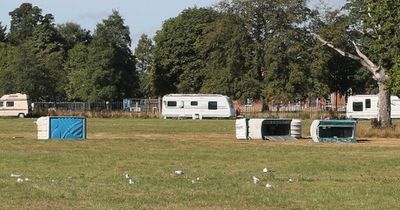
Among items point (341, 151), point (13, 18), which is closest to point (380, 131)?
point (341, 151)

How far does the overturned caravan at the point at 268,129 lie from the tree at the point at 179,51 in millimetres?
62817

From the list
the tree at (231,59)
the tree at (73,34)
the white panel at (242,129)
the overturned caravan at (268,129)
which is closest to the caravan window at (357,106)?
the tree at (231,59)

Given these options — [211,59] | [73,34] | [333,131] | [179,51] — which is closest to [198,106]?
[211,59]

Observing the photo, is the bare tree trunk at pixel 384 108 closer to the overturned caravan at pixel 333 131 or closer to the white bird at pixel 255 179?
the overturned caravan at pixel 333 131

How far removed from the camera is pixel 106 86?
3944 inches

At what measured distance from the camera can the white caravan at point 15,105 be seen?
270 feet

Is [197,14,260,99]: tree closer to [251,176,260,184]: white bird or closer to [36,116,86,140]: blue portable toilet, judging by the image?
[36,116,86,140]: blue portable toilet

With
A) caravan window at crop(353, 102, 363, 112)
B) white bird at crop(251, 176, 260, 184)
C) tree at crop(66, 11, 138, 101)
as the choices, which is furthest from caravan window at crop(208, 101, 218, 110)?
white bird at crop(251, 176, 260, 184)

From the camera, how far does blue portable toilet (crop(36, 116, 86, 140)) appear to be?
1302 inches

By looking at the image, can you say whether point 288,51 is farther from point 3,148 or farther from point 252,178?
point 252,178

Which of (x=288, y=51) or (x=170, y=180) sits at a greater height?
(x=288, y=51)

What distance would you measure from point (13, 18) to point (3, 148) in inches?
4884

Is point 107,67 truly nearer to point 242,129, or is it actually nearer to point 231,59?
point 231,59

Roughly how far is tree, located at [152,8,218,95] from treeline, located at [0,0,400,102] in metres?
0.15
